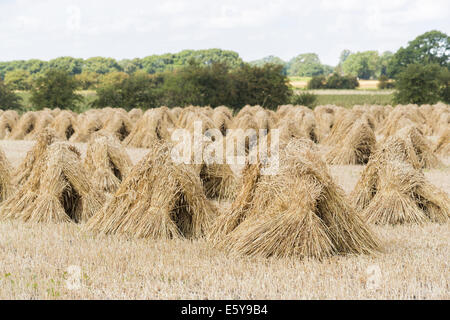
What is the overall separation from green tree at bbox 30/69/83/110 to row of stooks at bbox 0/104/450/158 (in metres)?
11.8

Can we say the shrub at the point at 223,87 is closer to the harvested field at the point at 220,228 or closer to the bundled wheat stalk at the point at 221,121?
the bundled wheat stalk at the point at 221,121

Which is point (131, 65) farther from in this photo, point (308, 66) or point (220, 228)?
point (220, 228)

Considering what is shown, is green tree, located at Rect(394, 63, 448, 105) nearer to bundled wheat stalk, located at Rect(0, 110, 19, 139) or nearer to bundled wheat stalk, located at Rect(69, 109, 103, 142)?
bundled wheat stalk, located at Rect(69, 109, 103, 142)

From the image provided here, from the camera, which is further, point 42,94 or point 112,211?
point 42,94

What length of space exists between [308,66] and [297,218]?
10225 centimetres

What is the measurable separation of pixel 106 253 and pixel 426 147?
29.6 ft

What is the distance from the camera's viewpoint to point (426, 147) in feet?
40.4

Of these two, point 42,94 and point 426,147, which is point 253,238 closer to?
point 426,147

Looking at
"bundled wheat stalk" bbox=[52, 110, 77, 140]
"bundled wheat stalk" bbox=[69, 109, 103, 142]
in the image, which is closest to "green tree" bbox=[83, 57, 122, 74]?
"bundled wheat stalk" bbox=[52, 110, 77, 140]

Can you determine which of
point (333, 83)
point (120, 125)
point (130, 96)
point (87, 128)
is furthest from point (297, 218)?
point (333, 83)

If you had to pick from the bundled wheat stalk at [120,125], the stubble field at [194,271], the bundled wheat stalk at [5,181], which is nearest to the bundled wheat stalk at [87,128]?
the bundled wheat stalk at [120,125]
